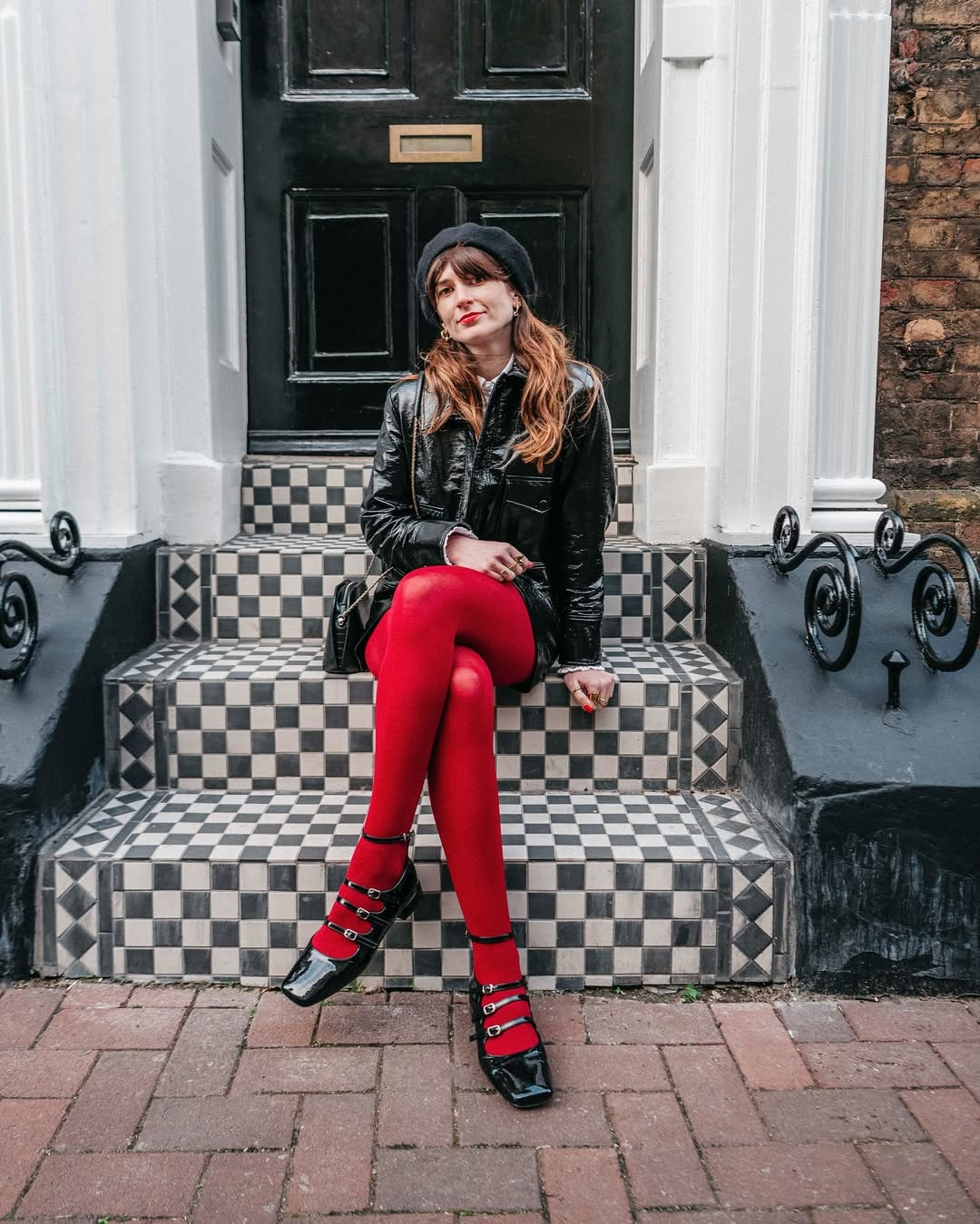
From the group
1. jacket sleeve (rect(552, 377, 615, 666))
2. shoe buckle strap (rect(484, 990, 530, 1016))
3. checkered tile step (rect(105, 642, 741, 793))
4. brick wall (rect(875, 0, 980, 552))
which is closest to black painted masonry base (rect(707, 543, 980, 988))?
checkered tile step (rect(105, 642, 741, 793))

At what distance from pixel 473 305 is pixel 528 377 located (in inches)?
7.9

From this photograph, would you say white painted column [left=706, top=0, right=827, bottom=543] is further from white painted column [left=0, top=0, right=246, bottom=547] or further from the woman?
white painted column [left=0, top=0, right=246, bottom=547]

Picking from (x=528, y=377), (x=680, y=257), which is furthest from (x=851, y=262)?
(x=528, y=377)

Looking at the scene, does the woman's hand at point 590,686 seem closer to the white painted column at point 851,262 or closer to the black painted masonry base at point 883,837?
the black painted masonry base at point 883,837

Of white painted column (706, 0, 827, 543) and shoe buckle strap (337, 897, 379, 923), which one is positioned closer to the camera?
shoe buckle strap (337, 897, 379, 923)

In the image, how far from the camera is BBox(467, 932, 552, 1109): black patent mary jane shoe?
1.74 m

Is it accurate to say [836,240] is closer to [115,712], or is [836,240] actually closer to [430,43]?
[430,43]

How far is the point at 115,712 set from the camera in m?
2.49

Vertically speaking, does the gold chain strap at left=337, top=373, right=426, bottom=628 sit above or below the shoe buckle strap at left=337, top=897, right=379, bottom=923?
above

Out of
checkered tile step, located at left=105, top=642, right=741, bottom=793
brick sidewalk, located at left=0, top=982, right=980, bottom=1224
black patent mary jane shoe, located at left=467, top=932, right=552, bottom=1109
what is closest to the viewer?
brick sidewalk, located at left=0, top=982, right=980, bottom=1224

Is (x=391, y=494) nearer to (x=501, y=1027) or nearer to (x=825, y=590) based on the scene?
(x=825, y=590)

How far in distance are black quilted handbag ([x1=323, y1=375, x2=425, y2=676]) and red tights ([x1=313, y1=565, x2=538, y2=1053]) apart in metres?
0.28

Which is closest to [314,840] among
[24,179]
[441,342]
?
[441,342]

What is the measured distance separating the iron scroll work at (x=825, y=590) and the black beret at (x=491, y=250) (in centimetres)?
91
